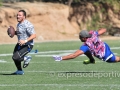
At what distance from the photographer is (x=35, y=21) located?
38.8m

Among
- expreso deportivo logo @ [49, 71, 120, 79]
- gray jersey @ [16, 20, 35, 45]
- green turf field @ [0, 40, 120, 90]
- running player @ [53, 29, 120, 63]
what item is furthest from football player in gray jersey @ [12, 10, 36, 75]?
running player @ [53, 29, 120, 63]

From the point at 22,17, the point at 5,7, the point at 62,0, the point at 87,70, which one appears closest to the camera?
the point at 22,17

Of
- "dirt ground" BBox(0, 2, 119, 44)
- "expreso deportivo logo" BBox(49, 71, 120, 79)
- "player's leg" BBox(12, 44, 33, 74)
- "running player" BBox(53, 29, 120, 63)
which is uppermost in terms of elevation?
"running player" BBox(53, 29, 120, 63)

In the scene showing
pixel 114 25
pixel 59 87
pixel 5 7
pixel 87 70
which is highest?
pixel 59 87

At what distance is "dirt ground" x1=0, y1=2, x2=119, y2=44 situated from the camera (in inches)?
1427

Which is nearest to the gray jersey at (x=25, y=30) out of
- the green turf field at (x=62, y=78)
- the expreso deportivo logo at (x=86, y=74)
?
the green turf field at (x=62, y=78)

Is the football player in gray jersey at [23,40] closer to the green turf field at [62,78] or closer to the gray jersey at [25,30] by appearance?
the gray jersey at [25,30]

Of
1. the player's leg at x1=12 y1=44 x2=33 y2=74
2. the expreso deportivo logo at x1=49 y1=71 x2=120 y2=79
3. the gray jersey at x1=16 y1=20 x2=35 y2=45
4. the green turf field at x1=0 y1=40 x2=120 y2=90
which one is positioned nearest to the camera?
the green turf field at x1=0 y1=40 x2=120 y2=90

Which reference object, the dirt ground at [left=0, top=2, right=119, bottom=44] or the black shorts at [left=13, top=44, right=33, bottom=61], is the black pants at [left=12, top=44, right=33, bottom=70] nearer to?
the black shorts at [left=13, top=44, right=33, bottom=61]

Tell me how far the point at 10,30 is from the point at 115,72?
9.68 feet

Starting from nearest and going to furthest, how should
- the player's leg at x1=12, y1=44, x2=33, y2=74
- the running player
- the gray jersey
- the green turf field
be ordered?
the green turf field
the running player
the player's leg at x1=12, y1=44, x2=33, y2=74
the gray jersey

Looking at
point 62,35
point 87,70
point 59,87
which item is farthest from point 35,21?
point 59,87

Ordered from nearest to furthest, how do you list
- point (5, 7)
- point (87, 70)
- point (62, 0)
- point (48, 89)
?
point (48, 89) → point (87, 70) → point (5, 7) → point (62, 0)

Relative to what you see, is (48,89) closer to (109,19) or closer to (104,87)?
(104,87)
